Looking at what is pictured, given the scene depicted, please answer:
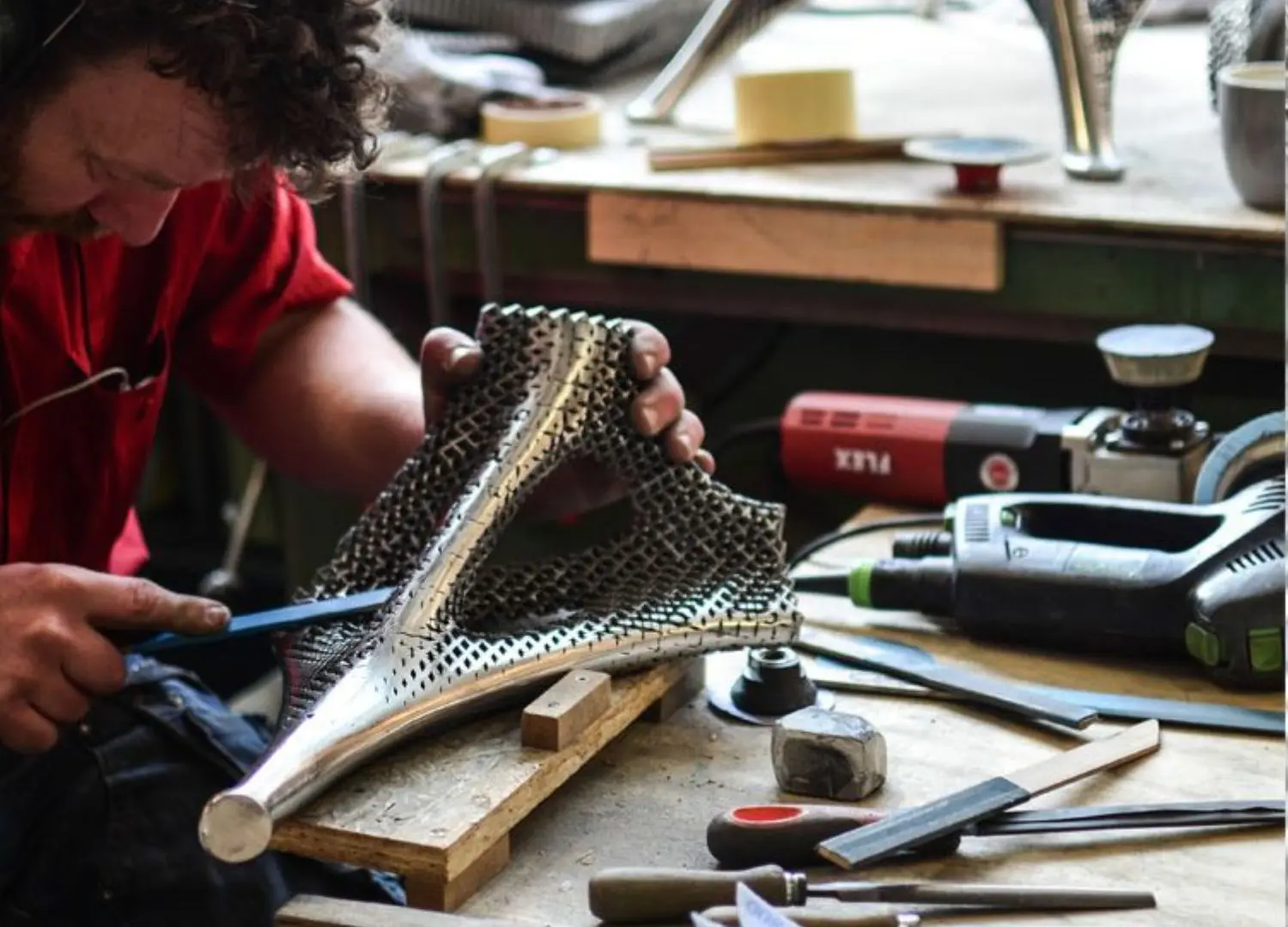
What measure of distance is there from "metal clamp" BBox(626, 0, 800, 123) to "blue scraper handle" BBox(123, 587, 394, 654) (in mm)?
1108

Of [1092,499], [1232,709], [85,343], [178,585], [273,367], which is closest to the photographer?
[1232,709]

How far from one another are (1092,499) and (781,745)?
16.6 inches

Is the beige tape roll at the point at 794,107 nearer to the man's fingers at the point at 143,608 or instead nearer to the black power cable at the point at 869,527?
the black power cable at the point at 869,527

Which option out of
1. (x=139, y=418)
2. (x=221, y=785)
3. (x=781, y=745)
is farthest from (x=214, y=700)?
(x=781, y=745)

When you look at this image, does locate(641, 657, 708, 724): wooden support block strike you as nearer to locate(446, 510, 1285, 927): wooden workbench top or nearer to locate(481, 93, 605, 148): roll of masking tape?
locate(446, 510, 1285, 927): wooden workbench top

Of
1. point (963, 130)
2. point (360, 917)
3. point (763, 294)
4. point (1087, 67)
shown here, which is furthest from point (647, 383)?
point (963, 130)

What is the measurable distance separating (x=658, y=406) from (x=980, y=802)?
0.37 metres

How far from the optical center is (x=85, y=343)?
1.58 m

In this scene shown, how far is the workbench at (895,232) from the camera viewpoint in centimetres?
179

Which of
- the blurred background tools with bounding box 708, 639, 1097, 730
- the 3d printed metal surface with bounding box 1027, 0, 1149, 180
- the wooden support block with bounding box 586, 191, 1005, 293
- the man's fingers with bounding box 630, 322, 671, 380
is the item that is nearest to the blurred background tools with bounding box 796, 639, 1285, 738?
the blurred background tools with bounding box 708, 639, 1097, 730

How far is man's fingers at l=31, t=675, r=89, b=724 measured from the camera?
125cm

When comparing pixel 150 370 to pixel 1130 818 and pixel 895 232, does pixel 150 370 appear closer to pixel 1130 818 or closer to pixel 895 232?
pixel 895 232

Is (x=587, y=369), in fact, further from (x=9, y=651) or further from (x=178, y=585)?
(x=178, y=585)

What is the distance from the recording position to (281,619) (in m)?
1.25
